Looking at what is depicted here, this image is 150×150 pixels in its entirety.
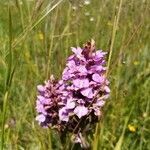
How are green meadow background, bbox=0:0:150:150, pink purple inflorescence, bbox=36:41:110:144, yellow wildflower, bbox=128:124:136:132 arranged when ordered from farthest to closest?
yellow wildflower, bbox=128:124:136:132, green meadow background, bbox=0:0:150:150, pink purple inflorescence, bbox=36:41:110:144

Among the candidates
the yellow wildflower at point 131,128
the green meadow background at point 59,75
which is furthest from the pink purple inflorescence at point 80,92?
the yellow wildflower at point 131,128

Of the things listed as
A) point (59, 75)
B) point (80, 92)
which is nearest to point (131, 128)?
point (59, 75)

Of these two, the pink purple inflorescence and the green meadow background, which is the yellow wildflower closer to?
the green meadow background

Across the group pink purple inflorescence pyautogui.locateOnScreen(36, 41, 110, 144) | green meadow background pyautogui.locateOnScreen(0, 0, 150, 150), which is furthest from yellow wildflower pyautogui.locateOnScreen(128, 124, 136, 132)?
pink purple inflorescence pyautogui.locateOnScreen(36, 41, 110, 144)

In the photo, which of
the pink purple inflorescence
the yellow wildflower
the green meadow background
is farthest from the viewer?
the yellow wildflower

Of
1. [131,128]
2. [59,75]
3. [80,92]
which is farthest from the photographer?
[131,128]

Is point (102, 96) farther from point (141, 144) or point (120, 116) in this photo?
point (120, 116)

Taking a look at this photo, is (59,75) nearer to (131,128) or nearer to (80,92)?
(131,128)

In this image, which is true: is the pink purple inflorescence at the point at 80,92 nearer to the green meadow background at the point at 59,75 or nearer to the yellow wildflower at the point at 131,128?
the green meadow background at the point at 59,75
